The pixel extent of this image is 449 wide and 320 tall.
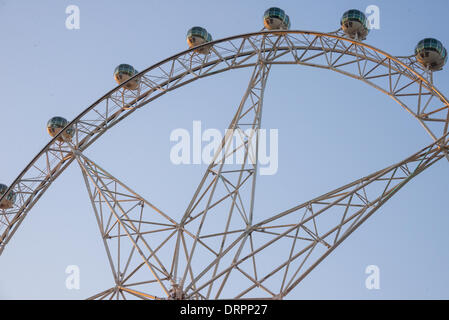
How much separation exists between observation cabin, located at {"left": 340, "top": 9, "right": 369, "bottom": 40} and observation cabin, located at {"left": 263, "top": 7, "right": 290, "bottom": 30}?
2493 millimetres

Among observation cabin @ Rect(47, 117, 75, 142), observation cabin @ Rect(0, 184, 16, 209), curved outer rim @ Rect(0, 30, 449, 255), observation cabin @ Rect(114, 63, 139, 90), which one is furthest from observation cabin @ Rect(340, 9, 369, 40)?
observation cabin @ Rect(0, 184, 16, 209)

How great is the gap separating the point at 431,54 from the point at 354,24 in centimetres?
341

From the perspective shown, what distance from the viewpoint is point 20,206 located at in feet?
118

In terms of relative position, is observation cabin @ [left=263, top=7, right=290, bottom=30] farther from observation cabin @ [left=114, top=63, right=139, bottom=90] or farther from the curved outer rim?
observation cabin @ [left=114, top=63, right=139, bottom=90]

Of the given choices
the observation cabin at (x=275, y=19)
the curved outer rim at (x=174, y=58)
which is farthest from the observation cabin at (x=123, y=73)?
the observation cabin at (x=275, y=19)

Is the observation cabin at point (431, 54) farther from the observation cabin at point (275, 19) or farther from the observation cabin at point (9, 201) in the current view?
the observation cabin at point (9, 201)

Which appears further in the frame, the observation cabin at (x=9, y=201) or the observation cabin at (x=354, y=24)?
the observation cabin at (x=9, y=201)

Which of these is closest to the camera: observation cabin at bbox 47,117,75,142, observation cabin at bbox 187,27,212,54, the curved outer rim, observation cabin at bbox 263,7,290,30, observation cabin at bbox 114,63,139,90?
the curved outer rim

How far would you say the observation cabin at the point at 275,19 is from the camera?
3123 cm

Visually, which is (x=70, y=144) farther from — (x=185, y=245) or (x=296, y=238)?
(x=296, y=238)

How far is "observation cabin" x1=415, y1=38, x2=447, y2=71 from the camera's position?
2988 centimetres

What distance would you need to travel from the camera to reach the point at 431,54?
2986cm

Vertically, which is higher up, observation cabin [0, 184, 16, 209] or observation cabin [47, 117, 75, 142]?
observation cabin [47, 117, 75, 142]

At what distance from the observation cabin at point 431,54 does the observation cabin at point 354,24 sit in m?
2.44
